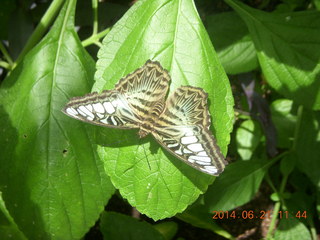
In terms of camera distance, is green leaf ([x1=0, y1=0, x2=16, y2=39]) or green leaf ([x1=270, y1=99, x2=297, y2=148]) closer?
green leaf ([x1=0, y1=0, x2=16, y2=39])

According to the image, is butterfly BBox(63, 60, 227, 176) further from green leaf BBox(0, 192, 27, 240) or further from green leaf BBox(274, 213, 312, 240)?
green leaf BBox(274, 213, 312, 240)

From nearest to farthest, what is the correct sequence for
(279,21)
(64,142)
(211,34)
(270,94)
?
(64,142) < (279,21) < (211,34) < (270,94)

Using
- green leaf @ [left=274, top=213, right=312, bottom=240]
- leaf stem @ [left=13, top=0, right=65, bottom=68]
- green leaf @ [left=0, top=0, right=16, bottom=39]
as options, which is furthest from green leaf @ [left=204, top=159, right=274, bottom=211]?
green leaf @ [left=0, top=0, right=16, bottom=39]

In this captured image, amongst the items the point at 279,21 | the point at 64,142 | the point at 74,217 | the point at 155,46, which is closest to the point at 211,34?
the point at 279,21

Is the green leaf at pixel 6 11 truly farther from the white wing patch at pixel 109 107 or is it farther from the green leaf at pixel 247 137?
the green leaf at pixel 247 137

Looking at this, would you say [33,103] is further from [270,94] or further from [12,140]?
[270,94]

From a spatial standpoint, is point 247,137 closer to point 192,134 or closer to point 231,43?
point 231,43

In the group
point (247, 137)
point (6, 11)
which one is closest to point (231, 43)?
point (247, 137)
